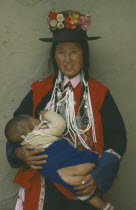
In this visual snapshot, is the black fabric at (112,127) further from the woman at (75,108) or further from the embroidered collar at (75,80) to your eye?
the embroidered collar at (75,80)

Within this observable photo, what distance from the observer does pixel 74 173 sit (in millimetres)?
2438

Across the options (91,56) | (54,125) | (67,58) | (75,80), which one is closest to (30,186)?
(54,125)

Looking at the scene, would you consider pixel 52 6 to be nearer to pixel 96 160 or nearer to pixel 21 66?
pixel 21 66

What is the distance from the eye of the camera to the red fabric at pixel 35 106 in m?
2.62

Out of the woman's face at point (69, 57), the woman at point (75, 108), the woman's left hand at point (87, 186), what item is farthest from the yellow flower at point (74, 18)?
the woman's left hand at point (87, 186)

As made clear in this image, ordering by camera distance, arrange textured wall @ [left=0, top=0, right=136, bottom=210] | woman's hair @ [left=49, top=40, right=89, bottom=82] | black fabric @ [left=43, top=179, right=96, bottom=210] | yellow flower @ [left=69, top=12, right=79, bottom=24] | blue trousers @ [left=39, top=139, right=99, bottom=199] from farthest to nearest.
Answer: textured wall @ [left=0, top=0, right=136, bottom=210] < woman's hair @ [left=49, top=40, right=89, bottom=82] < yellow flower @ [left=69, top=12, right=79, bottom=24] < black fabric @ [left=43, top=179, right=96, bottom=210] < blue trousers @ [left=39, top=139, right=99, bottom=199]

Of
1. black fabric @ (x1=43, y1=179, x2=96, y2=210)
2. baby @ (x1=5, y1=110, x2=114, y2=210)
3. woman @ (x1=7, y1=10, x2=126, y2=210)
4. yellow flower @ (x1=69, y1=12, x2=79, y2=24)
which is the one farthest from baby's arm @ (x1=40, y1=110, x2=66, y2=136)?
yellow flower @ (x1=69, y1=12, x2=79, y2=24)

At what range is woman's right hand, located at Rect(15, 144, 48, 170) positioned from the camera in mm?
2449

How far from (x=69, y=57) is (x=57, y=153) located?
740 millimetres

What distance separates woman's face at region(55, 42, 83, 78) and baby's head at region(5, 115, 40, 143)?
0.48 meters

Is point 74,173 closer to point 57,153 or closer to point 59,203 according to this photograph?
point 57,153

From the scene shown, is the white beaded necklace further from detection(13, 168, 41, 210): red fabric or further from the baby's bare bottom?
detection(13, 168, 41, 210): red fabric

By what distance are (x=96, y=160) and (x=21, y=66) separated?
3.59ft

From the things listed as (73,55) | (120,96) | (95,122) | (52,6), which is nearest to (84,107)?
(95,122)
